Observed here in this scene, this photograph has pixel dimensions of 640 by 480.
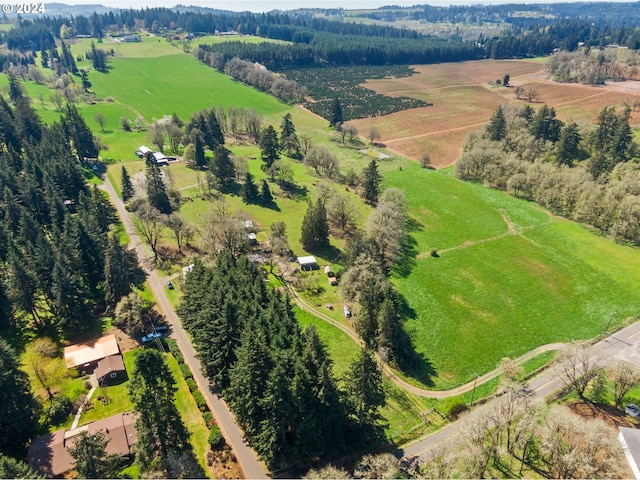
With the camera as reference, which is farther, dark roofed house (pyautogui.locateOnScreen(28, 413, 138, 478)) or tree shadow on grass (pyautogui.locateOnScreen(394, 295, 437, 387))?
tree shadow on grass (pyautogui.locateOnScreen(394, 295, 437, 387))

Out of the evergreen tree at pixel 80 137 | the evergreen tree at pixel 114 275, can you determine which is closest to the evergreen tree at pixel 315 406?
the evergreen tree at pixel 114 275

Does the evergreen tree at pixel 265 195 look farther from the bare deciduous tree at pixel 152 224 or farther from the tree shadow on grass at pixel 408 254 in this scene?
the tree shadow on grass at pixel 408 254

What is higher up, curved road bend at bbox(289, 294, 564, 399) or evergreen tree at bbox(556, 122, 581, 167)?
evergreen tree at bbox(556, 122, 581, 167)

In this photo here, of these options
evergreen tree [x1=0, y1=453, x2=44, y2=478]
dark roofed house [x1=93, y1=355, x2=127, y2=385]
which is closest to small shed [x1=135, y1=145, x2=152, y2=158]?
dark roofed house [x1=93, y1=355, x2=127, y2=385]

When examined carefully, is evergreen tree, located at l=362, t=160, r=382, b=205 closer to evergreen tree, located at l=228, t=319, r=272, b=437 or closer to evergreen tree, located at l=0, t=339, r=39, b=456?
evergreen tree, located at l=228, t=319, r=272, b=437

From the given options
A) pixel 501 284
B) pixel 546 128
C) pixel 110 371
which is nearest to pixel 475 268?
pixel 501 284

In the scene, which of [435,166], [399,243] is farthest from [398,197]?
[435,166]
